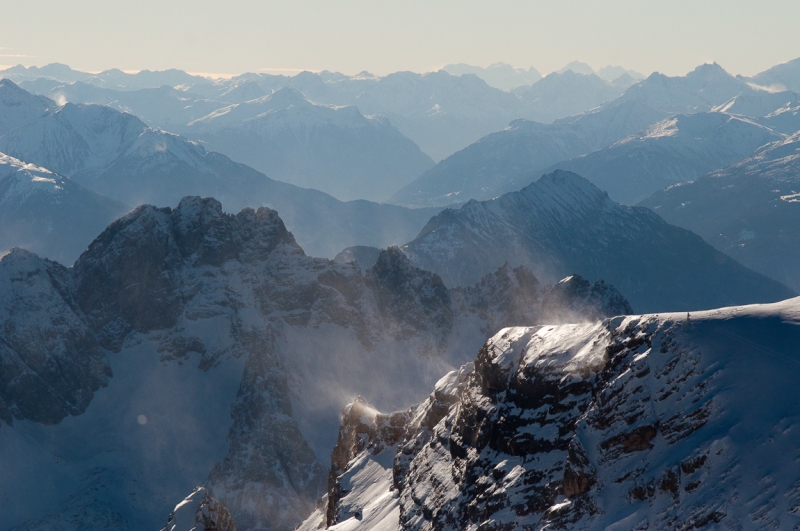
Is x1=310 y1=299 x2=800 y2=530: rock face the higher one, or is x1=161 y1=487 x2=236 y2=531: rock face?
x1=310 y1=299 x2=800 y2=530: rock face

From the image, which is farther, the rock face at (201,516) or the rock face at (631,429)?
the rock face at (201,516)

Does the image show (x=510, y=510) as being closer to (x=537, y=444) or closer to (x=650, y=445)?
(x=537, y=444)

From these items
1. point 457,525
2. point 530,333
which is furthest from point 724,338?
point 457,525

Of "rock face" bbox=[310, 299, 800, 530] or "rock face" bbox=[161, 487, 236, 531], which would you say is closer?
"rock face" bbox=[310, 299, 800, 530]

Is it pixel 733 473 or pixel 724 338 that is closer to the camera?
pixel 733 473
